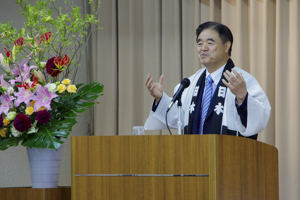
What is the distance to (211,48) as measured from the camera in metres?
3.04

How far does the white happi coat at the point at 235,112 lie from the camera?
8.37 ft

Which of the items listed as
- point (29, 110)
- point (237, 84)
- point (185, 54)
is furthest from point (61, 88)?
point (185, 54)

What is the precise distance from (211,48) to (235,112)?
45cm

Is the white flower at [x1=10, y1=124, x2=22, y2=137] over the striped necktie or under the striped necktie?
under

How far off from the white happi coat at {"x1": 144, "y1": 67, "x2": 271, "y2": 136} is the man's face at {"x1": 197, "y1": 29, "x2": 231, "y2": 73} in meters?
0.19

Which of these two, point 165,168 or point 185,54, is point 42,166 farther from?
point 185,54

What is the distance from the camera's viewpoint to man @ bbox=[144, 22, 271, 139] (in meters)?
2.79

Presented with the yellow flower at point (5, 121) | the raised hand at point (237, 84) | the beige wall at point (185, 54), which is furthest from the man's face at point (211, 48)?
the yellow flower at point (5, 121)

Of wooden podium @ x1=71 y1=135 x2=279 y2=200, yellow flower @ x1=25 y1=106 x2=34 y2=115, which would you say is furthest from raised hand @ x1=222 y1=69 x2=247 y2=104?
yellow flower @ x1=25 y1=106 x2=34 y2=115

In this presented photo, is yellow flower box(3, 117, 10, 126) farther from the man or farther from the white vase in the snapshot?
the man

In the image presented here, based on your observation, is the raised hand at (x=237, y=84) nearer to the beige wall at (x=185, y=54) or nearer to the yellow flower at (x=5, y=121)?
the yellow flower at (x=5, y=121)

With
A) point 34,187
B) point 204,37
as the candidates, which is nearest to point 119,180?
point 34,187

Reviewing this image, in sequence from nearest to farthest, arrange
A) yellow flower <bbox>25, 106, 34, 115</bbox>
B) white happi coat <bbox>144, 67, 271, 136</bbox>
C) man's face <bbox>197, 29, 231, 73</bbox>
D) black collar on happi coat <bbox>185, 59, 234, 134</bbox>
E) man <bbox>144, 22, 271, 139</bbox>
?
1. yellow flower <bbox>25, 106, 34, 115</bbox>
2. white happi coat <bbox>144, 67, 271, 136</bbox>
3. man <bbox>144, 22, 271, 139</bbox>
4. black collar on happi coat <bbox>185, 59, 234, 134</bbox>
5. man's face <bbox>197, 29, 231, 73</bbox>

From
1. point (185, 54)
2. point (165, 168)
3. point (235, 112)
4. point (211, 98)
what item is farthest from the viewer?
point (185, 54)
